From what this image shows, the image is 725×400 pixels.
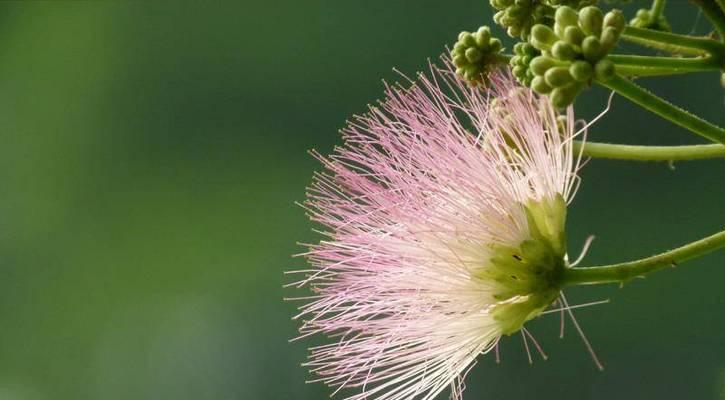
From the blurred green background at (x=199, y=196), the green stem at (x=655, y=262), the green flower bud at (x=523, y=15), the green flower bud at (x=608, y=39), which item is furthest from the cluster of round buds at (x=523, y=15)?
the blurred green background at (x=199, y=196)

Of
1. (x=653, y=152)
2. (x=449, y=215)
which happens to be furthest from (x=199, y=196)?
(x=653, y=152)

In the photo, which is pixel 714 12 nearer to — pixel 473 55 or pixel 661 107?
pixel 661 107

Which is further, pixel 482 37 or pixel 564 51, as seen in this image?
pixel 482 37

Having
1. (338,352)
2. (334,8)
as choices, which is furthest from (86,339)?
(338,352)

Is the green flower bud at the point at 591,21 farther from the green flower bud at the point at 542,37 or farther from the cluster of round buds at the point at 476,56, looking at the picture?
the cluster of round buds at the point at 476,56

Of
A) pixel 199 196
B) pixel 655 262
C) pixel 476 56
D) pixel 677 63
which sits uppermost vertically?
pixel 199 196

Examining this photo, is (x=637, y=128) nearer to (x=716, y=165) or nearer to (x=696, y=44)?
(x=716, y=165)

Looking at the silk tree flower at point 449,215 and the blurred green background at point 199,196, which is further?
the blurred green background at point 199,196
